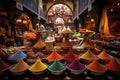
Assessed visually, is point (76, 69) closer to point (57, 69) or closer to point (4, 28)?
point (57, 69)

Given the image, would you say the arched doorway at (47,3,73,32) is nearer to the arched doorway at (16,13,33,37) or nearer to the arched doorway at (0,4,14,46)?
the arched doorway at (16,13,33,37)

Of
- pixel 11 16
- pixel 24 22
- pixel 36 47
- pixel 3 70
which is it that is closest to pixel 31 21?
pixel 24 22

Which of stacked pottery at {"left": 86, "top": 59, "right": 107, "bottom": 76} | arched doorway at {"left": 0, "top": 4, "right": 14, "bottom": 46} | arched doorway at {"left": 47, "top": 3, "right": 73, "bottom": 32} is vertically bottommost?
stacked pottery at {"left": 86, "top": 59, "right": 107, "bottom": 76}

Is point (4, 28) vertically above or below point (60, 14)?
below

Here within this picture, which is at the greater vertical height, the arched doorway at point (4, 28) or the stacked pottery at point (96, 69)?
the arched doorway at point (4, 28)

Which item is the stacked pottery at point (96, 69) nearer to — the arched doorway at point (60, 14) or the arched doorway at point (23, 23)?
the arched doorway at point (23, 23)

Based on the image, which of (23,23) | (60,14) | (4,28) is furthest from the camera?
(60,14)

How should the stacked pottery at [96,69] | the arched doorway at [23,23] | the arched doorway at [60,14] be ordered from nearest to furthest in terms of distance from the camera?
the stacked pottery at [96,69] < the arched doorway at [23,23] < the arched doorway at [60,14]

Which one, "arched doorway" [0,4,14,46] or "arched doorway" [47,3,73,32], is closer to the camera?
"arched doorway" [0,4,14,46]

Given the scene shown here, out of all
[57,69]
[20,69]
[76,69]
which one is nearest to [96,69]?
[76,69]

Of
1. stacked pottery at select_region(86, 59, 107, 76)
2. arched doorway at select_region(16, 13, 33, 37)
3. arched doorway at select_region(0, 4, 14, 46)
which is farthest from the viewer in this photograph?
arched doorway at select_region(16, 13, 33, 37)

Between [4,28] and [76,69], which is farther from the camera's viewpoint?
[4,28]

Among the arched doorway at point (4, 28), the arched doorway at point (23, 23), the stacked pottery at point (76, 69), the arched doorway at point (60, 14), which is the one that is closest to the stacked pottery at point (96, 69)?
the stacked pottery at point (76, 69)

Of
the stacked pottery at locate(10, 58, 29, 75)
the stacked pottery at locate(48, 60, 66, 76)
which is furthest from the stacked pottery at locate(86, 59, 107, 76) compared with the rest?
the stacked pottery at locate(10, 58, 29, 75)
